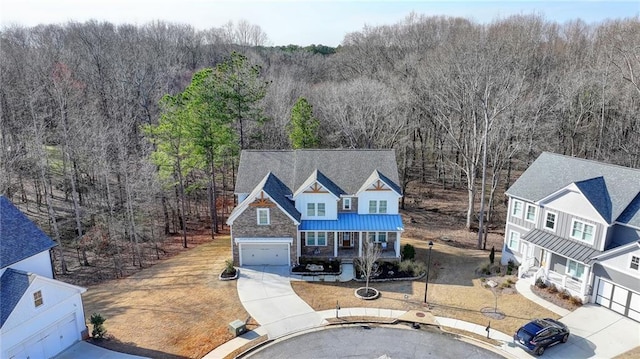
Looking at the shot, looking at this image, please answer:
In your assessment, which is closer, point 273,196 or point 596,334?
point 596,334

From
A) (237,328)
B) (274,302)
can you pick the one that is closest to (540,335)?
(274,302)

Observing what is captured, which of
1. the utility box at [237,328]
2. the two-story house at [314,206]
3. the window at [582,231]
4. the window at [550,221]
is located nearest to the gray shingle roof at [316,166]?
the two-story house at [314,206]

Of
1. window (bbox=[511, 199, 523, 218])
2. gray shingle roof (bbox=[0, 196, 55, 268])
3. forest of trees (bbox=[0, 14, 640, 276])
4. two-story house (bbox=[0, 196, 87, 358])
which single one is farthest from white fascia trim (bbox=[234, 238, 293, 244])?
window (bbox=[511, 199, 523, 218])

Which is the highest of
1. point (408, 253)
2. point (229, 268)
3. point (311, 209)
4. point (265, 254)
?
point (311, 209)

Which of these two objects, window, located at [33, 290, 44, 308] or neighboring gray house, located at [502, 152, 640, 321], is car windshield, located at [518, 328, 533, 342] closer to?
neighboring gray house, located at [502, 152, 640, 321]

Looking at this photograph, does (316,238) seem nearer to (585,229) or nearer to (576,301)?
(576,301)

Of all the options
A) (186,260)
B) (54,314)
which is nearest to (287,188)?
(186,260)

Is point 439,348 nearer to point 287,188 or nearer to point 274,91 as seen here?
point 287,188
